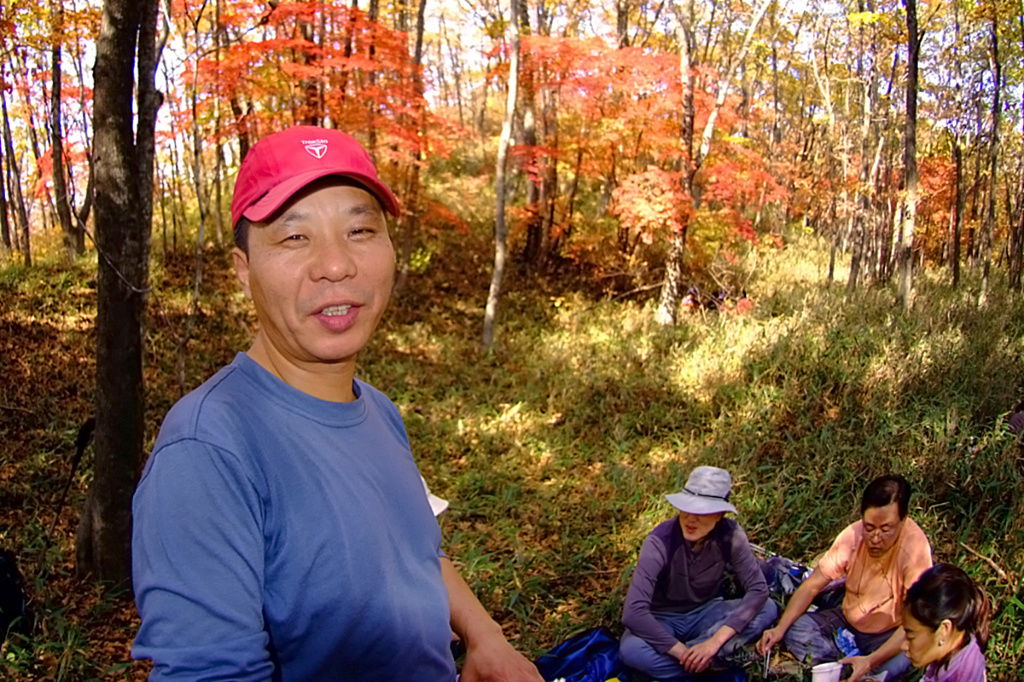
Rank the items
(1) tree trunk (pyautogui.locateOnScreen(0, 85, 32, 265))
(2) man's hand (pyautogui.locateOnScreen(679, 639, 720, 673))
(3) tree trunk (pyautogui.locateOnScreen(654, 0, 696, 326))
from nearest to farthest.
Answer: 1. (2) man's hand (pyautogui.locateOnScreen(679, 639, 720, 673))
2. (3) tree trunk (pyautogui.locateOnScreen(654, 0, 696, 326))
3. (1) tree trunk (pyautogui.locateOnScreen(0, 85, 32, 265))

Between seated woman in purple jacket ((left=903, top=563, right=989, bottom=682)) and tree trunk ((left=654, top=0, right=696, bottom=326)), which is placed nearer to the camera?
seated woman in purple jacket ((left=903, top=563, right=989, bottom=682))

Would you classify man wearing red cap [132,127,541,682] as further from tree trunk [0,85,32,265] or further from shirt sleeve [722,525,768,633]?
tree trunk [0,85,32,265]

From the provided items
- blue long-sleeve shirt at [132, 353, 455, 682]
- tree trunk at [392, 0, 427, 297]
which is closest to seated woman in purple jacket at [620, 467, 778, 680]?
blue long-sleeve shirt at [132, 353, 455, 682]

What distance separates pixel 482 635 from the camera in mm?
1217

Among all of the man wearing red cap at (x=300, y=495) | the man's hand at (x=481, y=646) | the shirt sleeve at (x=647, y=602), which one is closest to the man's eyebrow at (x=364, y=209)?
the man wearing red cap at (x=300, y=495)

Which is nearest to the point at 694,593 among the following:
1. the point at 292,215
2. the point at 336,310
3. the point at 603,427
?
the point at 603,427

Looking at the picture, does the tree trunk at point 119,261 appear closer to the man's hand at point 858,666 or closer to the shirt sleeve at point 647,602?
the shirt sleeve at point 647,602

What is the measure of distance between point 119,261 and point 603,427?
15.1ft

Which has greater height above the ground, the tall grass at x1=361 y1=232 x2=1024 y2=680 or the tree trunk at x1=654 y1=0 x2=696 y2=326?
the tree trunk at x1=654 y1=0 x2=696 y2=326

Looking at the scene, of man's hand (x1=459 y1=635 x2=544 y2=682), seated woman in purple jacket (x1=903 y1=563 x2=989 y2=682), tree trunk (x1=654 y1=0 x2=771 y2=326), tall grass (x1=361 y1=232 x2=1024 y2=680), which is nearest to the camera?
man's hand (x1=459 y1=635 x2=544 y2=682)

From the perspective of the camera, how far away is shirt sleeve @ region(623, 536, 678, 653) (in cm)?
365

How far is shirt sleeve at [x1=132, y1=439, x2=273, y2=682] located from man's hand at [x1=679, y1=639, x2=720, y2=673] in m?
3.30

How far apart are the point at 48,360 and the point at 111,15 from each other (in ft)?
15.8

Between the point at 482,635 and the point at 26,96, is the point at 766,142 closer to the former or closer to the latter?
the point at 26,96
